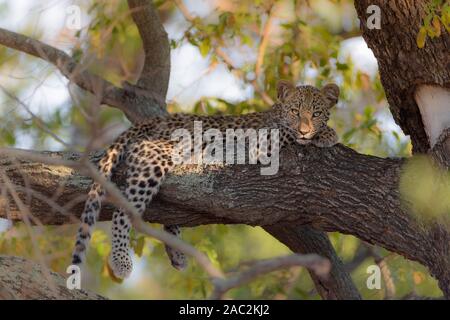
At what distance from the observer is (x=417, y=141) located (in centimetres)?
789

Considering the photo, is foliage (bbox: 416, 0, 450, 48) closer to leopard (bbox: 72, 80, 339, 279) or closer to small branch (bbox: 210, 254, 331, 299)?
leopard (bbox: 72, 80, 339, 279)

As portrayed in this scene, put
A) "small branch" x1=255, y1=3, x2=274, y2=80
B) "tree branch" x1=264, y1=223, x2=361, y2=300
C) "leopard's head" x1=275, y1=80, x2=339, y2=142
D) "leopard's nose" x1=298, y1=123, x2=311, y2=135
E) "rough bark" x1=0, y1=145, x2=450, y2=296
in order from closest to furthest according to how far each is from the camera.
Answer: "rough bark" x1=0, y1=145, x2=450, y2=296
"leopard's nose" x1=298, y1=123, x2=311, y2=135
"leopard's head" x1=275, y1=80, x2=339, y2=142
"tree branch" x1=264, y1=223, x2=361, y2=300
"small branch" x1=255, y1=3, x2=274, y2=80

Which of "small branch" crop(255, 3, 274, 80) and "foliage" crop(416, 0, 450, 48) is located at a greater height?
"small branch" crop(255, 3, 274, 80)

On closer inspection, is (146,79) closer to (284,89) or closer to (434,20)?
(284,89)

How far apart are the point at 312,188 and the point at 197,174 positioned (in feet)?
3.01

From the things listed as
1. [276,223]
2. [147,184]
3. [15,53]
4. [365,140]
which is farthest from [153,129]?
[365,140]

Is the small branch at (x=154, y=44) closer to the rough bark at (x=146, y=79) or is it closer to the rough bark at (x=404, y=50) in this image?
the rough bark at (x=146, y=79)

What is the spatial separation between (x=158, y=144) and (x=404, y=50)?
2.15m

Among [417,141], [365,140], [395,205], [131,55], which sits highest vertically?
[131,55]

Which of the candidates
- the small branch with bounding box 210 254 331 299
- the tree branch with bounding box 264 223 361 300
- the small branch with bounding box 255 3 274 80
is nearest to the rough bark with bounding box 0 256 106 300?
the small branch with bounding box 210 254 331 299

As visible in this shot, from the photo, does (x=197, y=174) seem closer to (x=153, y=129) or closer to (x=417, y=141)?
(x=153, y=129)

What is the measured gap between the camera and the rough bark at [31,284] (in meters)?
6.58

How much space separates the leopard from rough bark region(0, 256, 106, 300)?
508 millimetres

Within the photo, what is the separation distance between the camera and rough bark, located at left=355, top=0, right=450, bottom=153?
7.23m
